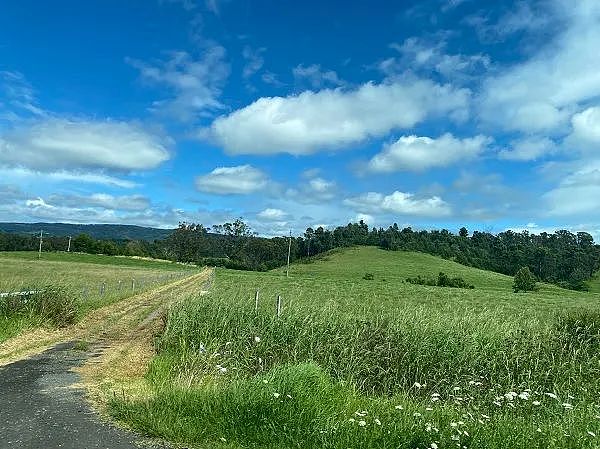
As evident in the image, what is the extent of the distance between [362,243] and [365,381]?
15205 cm

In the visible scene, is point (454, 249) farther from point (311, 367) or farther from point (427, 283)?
point (311, 367)


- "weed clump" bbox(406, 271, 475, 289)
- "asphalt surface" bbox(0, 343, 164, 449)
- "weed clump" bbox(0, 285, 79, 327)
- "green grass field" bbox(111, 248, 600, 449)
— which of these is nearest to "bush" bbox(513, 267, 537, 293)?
"weed clump" bbox(406, 271, 475, 289)

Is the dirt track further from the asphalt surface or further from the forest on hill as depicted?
the forest on hill

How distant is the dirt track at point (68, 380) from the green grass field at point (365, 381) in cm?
52

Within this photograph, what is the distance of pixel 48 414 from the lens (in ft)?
24.8

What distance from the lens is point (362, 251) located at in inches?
5778

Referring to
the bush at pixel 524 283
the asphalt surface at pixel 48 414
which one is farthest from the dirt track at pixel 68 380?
the bush at pixel 524 283

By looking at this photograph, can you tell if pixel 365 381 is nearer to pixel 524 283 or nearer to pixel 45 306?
pixel 45 306

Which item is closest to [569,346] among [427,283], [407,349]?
[407,349]

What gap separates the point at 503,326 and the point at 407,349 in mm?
3430

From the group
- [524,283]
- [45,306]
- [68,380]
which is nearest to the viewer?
[68,380]

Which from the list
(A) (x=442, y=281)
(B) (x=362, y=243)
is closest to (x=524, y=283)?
(A) (x=442, y=281)

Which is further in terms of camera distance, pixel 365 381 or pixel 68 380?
pixel 365 381

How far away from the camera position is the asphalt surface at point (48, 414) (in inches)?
254
